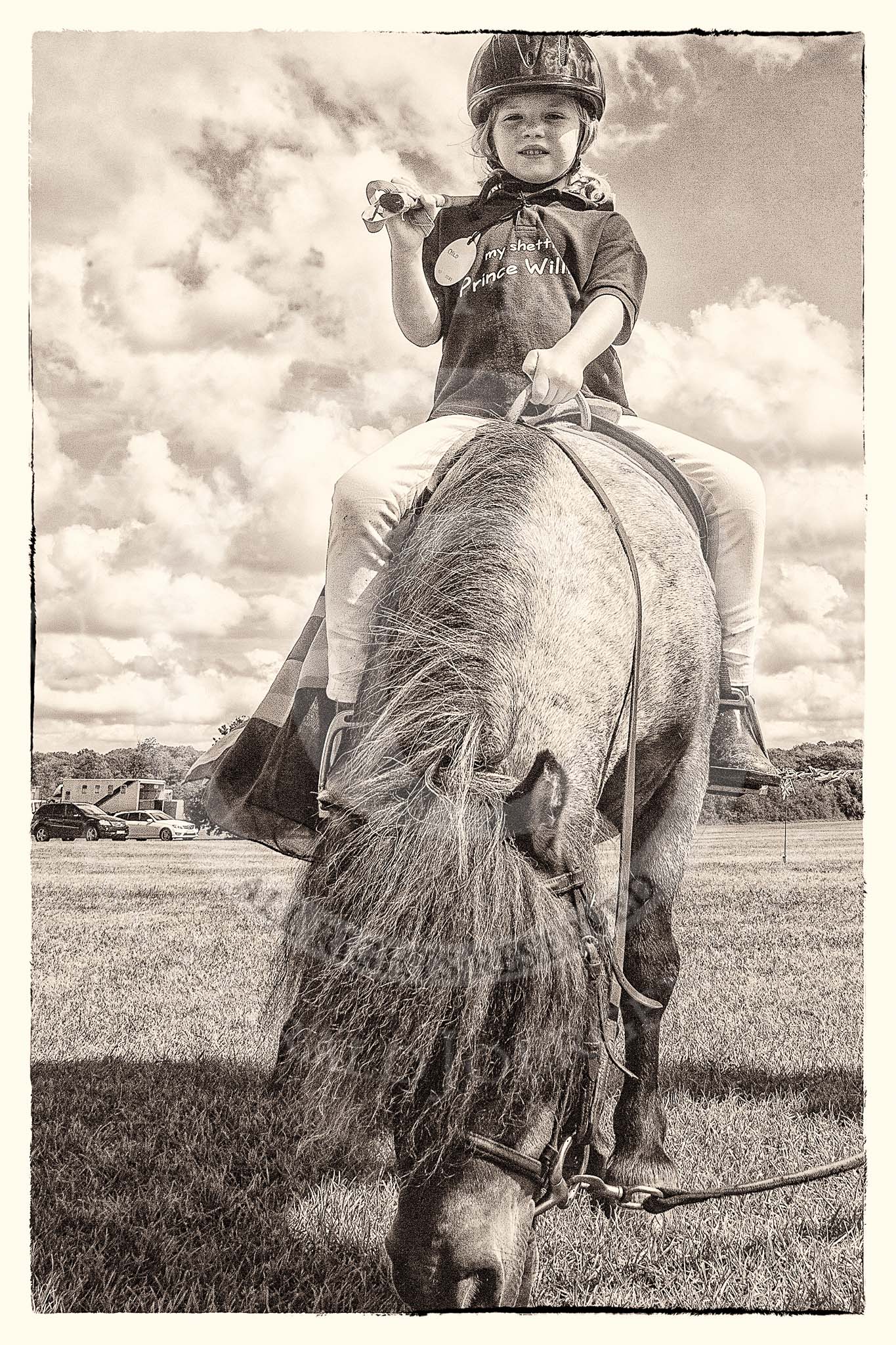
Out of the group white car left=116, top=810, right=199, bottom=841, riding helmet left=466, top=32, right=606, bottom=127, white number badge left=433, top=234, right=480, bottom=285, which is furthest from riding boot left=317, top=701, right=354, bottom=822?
riding helmet left=466, top=32, right=606, bottom=127

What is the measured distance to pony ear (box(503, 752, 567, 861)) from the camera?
1.90m

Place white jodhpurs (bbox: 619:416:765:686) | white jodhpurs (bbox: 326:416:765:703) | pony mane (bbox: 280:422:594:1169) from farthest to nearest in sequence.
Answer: white jodhpurs (bbox: 619:416:765:686), white jodhpurs (bbox: 326:416:765:703), pony mane (bbox: 280:422:594:1169)

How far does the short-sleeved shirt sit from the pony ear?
44.5 inches

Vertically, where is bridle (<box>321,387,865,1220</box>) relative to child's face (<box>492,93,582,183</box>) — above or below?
below

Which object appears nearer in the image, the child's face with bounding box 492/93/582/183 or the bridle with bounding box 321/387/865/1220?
the bridle with bounding box 321/387/865/1220

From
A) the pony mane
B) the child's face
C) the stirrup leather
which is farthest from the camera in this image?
the child's face

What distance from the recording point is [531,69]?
2.76 metres

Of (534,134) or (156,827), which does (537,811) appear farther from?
(534,134)

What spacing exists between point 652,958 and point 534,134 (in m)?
2.05

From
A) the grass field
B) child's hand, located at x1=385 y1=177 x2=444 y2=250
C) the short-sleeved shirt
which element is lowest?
the grass field

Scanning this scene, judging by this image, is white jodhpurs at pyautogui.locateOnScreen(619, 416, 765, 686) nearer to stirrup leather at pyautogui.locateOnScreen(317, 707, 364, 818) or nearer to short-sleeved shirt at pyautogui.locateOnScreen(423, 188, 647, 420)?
short-sleeved shirt at pyautogui.locateOnScreen(423, 188, 647, 420)

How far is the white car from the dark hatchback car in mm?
57

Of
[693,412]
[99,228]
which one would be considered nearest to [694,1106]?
[693,412]

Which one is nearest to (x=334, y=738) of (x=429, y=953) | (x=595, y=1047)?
(x=429, y=953)
